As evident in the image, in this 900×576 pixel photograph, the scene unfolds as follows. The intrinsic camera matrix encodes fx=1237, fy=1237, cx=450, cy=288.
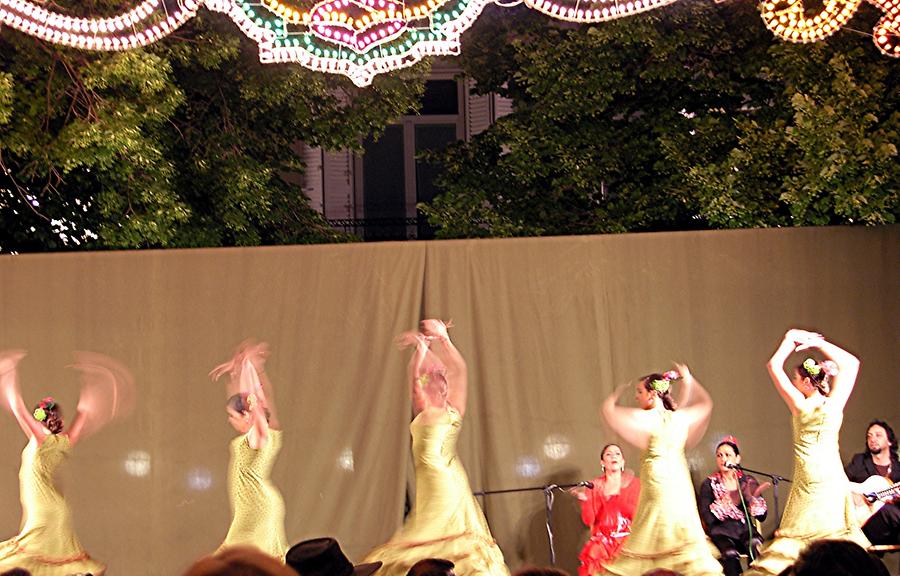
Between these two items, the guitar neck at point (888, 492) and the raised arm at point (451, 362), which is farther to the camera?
the raised arm at point (451, 362)

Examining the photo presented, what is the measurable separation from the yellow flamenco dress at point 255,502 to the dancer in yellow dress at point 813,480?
2462 mm

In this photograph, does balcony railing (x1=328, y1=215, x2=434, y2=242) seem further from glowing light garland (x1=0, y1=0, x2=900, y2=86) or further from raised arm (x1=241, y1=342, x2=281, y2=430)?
glowing light garland (x1=0, y1=0, x2=900, y2=86)

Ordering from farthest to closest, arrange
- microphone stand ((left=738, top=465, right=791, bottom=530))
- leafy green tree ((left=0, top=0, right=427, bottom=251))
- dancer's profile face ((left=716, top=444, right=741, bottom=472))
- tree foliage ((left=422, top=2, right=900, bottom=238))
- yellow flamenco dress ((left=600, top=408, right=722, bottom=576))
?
tree foliage ((left=422, top=2, right=900, bottom=238)) < leafy green tree ((left=0, top=0, right=427, bottom=251)) < microphone stand ((left=738, top=465, right=791, bottom=530)) < dancer's profile face ((left=716, top=444, right=741, bottom=472)) < yellow flamenco dress ((left=600, top=408, right=722, bottom=576))

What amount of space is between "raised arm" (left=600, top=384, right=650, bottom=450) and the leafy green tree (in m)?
3.15

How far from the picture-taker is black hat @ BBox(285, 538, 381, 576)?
Answer: 141 inches

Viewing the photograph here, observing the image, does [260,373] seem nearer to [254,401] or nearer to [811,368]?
[254,401]

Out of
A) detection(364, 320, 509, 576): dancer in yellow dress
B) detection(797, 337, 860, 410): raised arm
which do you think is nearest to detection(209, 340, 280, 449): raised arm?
detection(364, 320, 509, 576): dancer in yellow dress

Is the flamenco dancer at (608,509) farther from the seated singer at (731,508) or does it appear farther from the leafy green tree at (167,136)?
the leafy green tree at (167,136)

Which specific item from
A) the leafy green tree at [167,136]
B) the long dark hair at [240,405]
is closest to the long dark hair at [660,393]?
the long dark hair at [240,405]

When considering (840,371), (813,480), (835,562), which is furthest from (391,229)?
(835,562)

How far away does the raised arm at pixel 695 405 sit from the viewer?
6965 millimetres

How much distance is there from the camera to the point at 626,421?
710 centimetres

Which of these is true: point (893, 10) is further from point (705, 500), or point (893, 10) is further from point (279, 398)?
point (279, 398)

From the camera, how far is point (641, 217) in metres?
9.75
